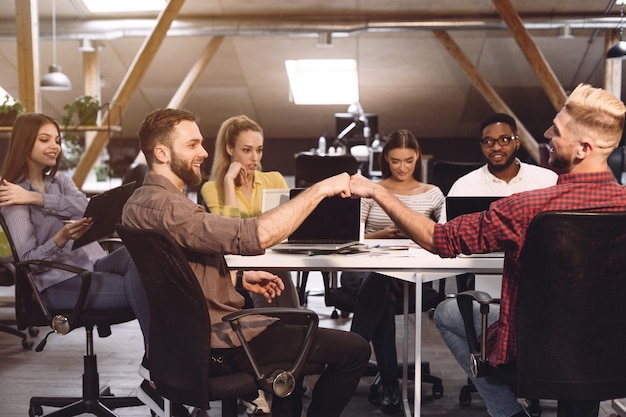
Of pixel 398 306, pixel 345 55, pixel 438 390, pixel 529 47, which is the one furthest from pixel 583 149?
pixel 345 55

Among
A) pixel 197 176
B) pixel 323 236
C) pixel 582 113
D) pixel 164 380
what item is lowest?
pixel 164 380

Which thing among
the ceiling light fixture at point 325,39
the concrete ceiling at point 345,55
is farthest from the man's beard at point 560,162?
the ceiling light fixture at point 325,39

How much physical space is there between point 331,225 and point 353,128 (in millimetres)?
7007

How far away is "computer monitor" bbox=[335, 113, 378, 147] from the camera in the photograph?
10023mm

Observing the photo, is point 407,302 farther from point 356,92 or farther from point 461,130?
point 461,130

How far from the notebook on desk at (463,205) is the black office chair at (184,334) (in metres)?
1.12

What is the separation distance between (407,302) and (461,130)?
422 inches

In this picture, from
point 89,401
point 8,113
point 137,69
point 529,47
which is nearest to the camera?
point 89,401

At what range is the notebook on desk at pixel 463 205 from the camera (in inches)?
126

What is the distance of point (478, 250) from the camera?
89.6 inches

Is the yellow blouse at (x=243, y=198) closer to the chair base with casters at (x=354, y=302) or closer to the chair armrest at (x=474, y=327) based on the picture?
the chair base with casters at (x=354, y=302)

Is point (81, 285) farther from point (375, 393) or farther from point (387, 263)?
point (375, 393)

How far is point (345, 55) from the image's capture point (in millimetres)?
11766

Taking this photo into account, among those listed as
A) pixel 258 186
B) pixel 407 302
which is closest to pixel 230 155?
pixel 258 186
